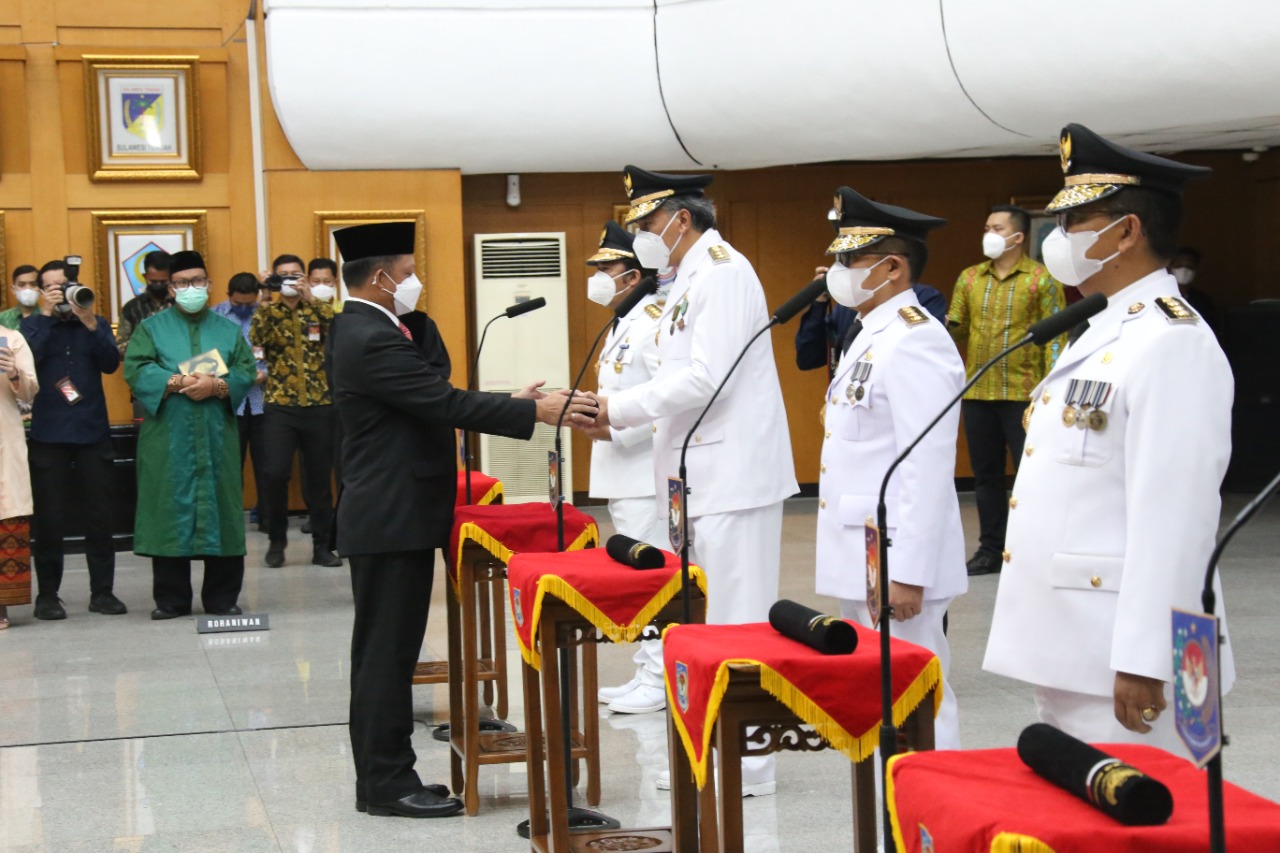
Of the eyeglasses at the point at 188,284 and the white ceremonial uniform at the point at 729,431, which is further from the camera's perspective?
the eyeglasses at the point at 188,284

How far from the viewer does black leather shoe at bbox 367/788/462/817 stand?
378 centimetres

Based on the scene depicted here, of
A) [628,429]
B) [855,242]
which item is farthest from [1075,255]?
[628,429]

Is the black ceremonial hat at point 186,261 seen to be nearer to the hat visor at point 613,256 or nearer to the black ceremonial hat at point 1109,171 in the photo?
the hat visor at point 613,256

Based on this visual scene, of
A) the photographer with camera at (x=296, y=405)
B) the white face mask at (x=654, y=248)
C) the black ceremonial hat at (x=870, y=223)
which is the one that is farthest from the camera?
the photographer with camera at (x=296, y=405)

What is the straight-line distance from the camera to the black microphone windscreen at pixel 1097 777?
1.54 m

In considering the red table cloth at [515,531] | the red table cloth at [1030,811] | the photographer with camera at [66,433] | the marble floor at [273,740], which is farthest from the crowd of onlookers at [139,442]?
the red table cloth at [1030,811]

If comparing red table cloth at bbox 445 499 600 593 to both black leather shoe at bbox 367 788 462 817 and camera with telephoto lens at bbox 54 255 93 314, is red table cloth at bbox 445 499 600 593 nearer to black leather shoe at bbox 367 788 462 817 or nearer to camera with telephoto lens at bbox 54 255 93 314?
black leather shoe at bbox 367 788 462 817

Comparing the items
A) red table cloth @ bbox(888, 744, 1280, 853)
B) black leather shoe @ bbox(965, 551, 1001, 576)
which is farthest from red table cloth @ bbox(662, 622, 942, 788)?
black leather shoe @ bbox(965, 551, 1001, 576)

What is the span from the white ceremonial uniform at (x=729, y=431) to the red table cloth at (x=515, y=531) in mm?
309

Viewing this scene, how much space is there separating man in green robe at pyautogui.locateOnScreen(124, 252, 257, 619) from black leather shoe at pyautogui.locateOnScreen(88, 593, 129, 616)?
0.35 metres

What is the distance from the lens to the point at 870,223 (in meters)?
3.29

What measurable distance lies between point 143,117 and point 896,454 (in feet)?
23.0

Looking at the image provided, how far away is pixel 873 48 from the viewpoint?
25.4ft

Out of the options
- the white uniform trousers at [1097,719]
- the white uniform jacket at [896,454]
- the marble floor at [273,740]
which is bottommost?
the marble floor at [273,740]
